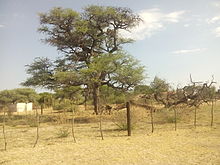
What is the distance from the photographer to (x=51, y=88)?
26.0m

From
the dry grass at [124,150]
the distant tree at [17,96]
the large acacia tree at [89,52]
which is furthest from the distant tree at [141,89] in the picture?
the distant tree at [17,96]

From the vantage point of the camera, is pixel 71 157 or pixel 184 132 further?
pixel 184 132

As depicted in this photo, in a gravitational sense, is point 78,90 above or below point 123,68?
below

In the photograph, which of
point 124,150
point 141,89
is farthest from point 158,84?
point 124,150

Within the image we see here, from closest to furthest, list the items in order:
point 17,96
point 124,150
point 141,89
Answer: point 124,150
point 141,89
point 17,96

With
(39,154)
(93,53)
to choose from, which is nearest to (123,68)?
(93,53)

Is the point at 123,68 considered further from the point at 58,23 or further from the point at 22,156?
the point at 22,156

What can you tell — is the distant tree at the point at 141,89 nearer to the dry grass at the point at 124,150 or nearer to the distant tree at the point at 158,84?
the distant tree at the point at 158,84

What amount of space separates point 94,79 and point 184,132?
10.5 meters

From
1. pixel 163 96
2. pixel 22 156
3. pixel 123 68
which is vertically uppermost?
pixel 123 68

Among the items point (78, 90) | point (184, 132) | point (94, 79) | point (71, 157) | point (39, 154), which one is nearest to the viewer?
point (71, 157)

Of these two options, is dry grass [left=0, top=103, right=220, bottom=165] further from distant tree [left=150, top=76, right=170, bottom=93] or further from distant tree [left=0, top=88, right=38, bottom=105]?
distant tree [left=0, top=88, right=38, bottom=105]

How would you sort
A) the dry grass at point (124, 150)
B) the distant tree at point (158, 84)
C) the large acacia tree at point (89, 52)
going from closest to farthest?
the dry grass at point (124, 150), the large acacia tree at point (89, 52), the distant tree at point (158, 84)

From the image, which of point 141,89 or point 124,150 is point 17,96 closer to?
point 141,89
